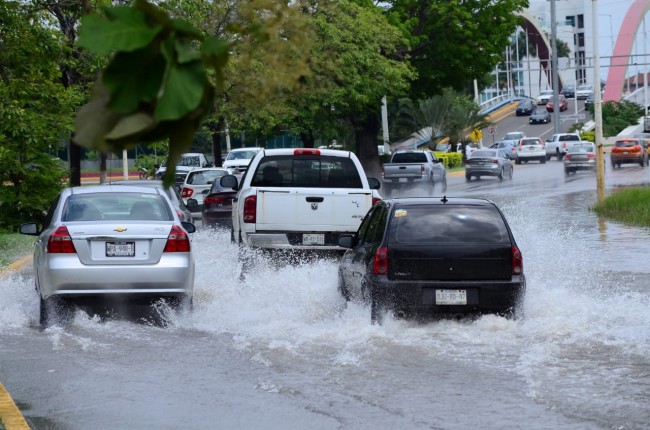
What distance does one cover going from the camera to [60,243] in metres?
12.3

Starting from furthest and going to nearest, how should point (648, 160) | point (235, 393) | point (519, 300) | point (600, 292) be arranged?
point (648, 160)
point (600, 292)
point (519, 300)
point (235, 393)

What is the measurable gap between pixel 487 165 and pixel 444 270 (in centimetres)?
4387

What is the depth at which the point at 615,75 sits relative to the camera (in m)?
145

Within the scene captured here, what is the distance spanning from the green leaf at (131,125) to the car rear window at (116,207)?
33.9 ft

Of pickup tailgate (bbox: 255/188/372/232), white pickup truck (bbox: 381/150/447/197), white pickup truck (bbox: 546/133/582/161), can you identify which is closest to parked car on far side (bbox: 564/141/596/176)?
white pickup truck (bbox: 381/150/447/197)

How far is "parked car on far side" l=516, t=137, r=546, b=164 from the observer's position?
251 ft

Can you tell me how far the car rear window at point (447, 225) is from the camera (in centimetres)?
1170

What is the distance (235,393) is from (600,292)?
760cm

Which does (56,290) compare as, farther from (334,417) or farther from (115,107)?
(115,107)

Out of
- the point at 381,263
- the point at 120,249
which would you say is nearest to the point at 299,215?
the point at 120,249

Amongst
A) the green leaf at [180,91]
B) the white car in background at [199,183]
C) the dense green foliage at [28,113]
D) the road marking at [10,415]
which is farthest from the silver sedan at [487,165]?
the green leaf at [180,91]

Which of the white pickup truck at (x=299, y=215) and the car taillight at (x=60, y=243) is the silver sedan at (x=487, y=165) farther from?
the car taillight at (x=60, y=243)

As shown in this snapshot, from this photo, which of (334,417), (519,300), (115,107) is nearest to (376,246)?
(519,300)

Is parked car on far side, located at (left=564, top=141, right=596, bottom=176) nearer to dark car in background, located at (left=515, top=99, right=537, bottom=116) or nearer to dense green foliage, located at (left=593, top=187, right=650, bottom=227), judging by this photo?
dense green foliage, located at (left=593, top=187, right=650, bottom=227)
